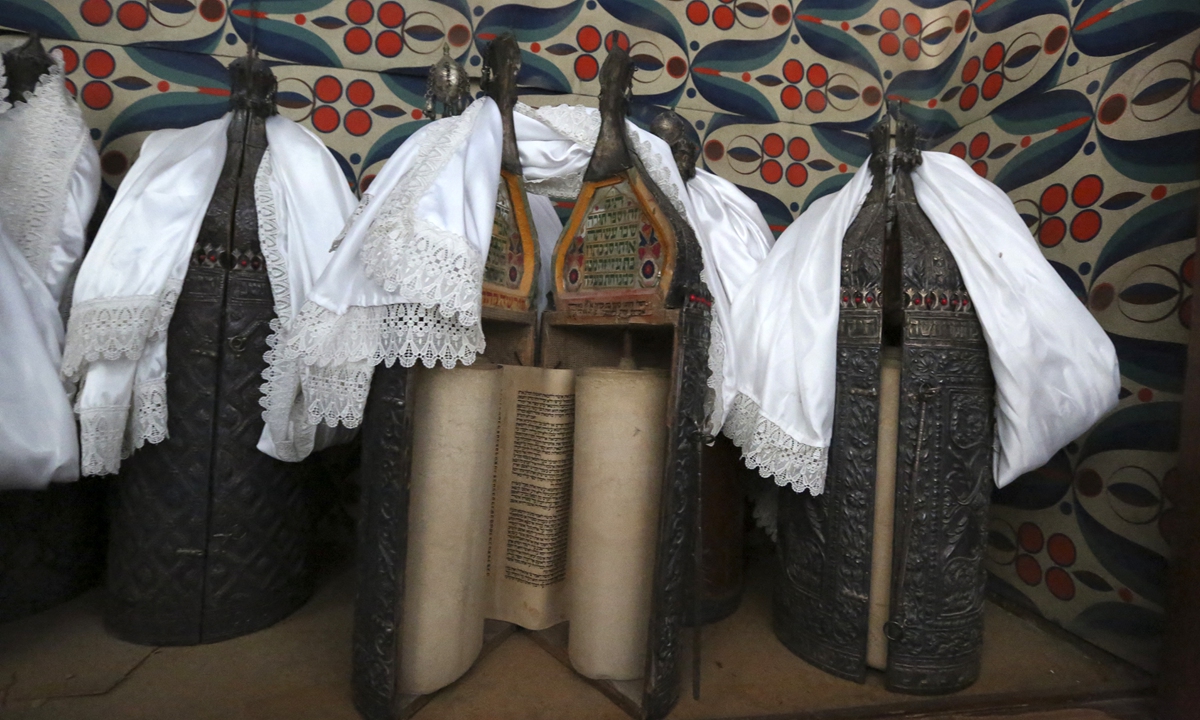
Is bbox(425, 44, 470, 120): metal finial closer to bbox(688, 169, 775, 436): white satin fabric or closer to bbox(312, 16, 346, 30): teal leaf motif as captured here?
bbox(688, 169, 775, 436): white satin fabric

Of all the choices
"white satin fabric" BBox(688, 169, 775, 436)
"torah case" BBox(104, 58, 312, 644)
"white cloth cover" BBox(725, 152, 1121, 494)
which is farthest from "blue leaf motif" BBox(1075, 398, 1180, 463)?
"torah case" BBox(104, 58, 312, 644)

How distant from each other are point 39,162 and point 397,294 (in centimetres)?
102

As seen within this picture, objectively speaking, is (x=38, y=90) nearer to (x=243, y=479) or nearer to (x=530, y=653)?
(x=243, y=479)

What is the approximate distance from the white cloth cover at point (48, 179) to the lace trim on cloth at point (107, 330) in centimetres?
24

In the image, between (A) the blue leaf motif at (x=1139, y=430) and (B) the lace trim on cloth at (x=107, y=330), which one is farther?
(A) the blue leaf motif at (x=1139, y=430)

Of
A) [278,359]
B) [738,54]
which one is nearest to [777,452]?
[278,359]

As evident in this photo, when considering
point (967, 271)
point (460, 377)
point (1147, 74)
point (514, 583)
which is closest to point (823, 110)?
point (1147, 74)

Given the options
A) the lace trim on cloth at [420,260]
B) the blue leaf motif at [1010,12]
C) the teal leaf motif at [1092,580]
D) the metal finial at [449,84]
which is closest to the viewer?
the lace trim on cloth at [420,260]

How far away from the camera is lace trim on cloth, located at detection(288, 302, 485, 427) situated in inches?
38.8

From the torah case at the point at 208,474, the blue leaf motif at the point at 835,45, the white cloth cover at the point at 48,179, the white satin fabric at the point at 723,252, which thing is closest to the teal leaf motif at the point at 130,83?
the white cloth cover at the point at 48,179

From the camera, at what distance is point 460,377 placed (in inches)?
43.7

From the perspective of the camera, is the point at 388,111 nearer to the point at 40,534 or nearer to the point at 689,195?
the point at 689,195

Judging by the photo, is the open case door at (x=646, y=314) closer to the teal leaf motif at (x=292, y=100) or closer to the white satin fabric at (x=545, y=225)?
the white satin fabric at (x=545, y=225)

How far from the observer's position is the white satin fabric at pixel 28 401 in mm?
1070
